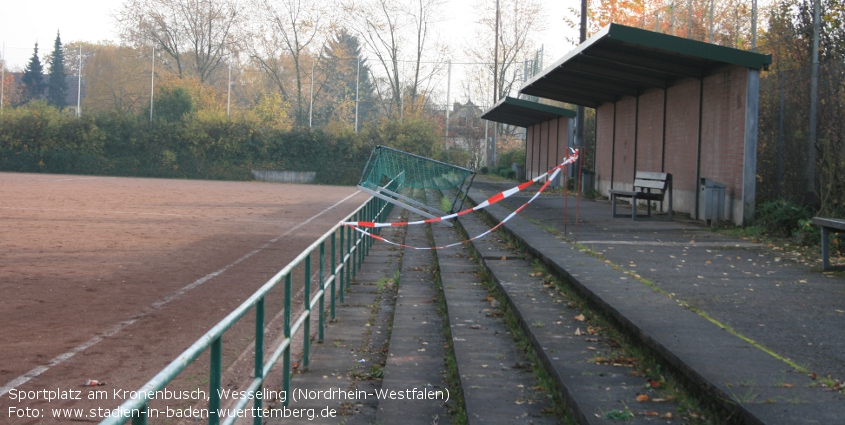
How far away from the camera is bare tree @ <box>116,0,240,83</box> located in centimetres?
6775

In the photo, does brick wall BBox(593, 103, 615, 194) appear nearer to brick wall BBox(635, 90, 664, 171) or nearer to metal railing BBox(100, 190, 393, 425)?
brick wall BBox(635, 90, 664, 171)

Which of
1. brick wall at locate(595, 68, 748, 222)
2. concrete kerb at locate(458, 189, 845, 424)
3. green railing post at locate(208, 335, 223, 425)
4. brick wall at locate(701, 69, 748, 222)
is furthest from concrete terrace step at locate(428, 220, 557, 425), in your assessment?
brick wall at locate(595, 68, 748, 222)

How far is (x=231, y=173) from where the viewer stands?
179ft

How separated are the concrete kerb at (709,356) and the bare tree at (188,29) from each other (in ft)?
214

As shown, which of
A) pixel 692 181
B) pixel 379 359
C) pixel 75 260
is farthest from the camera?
pixel 692 181

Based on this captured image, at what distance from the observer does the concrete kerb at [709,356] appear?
4.13 metres

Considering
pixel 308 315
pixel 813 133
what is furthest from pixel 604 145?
pixel 308 315

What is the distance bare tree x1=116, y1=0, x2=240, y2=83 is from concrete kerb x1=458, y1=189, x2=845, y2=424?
6517 cm

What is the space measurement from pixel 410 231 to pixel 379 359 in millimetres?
12477

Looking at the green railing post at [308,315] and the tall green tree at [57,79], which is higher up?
the tall green tree at [57,79]

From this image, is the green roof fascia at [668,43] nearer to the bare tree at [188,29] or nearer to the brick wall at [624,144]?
the brick wall at [624,144]

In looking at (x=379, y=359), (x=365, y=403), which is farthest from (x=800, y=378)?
(x=379, y=359)

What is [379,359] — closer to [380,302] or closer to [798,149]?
[380,302]

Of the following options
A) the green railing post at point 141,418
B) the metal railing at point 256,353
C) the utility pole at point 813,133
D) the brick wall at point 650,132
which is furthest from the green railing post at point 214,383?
the brick wall at point 650,132
